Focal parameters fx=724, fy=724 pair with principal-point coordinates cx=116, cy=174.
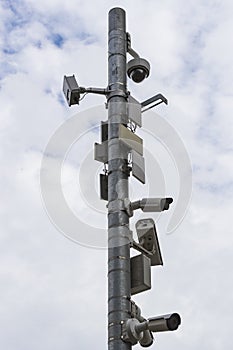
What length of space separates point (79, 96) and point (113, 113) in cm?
70

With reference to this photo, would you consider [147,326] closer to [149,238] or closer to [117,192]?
[149,238]

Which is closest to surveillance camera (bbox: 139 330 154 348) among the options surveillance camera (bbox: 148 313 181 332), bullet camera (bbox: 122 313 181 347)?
bullet camera (bbox: 122 313 181 347)

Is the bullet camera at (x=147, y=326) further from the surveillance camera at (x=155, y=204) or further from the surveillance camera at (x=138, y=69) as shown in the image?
the surveillance camera at (x=138, y=69)

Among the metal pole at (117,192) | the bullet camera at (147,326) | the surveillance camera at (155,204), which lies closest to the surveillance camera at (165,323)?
the bullet camera at (147,326)

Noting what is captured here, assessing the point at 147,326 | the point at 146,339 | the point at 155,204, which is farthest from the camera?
the point at 155,204

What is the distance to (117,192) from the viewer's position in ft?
35.3

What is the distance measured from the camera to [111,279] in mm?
10094

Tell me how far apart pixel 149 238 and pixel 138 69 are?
3.15m

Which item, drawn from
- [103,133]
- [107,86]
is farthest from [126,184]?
[107,86]

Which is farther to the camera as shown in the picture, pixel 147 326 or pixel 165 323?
pixel 147 326

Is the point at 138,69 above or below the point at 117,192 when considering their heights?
above

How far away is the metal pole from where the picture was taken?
9844 mm

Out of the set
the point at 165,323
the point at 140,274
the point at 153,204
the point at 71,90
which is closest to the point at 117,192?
the point at 153,204

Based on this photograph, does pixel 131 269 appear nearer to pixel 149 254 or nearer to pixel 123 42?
pixel 149 254
